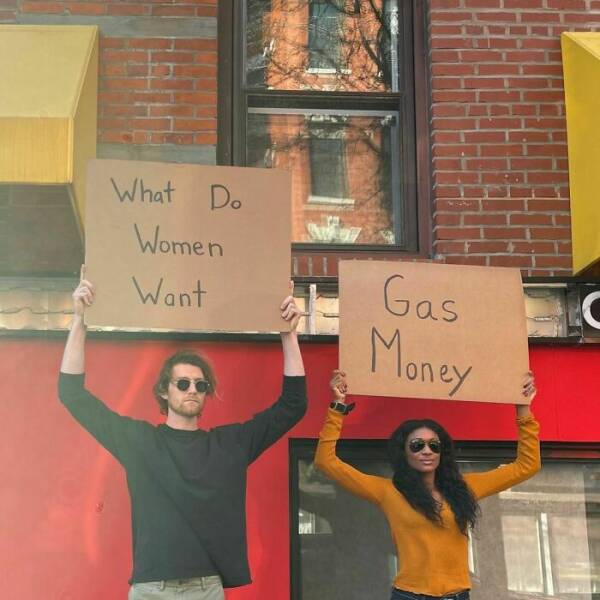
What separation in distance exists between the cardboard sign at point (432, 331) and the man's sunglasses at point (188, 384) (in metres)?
0.70

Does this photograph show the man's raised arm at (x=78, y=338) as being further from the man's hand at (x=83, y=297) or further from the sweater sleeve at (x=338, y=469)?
the sweater sleeve at (x=338, y=469)

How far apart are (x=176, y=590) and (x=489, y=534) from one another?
2.03 meters

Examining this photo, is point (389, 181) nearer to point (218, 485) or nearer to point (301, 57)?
point (301, 57)

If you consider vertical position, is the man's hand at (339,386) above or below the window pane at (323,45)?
below

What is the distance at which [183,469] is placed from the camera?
360 cm

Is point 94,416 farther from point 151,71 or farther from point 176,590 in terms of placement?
point 151,71

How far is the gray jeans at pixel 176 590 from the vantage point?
3.43 meters

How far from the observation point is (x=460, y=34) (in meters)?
5.37

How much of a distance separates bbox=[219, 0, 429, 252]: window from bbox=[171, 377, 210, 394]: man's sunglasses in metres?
1.62

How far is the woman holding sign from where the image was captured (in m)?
3.83

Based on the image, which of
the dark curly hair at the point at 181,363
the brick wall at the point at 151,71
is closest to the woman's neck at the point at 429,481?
the dark curly hair at the point at 181,363

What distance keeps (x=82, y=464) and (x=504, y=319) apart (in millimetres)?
2099

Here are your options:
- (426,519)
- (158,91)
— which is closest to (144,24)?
(158,91)

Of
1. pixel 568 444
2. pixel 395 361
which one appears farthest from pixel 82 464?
pixel 568 444
